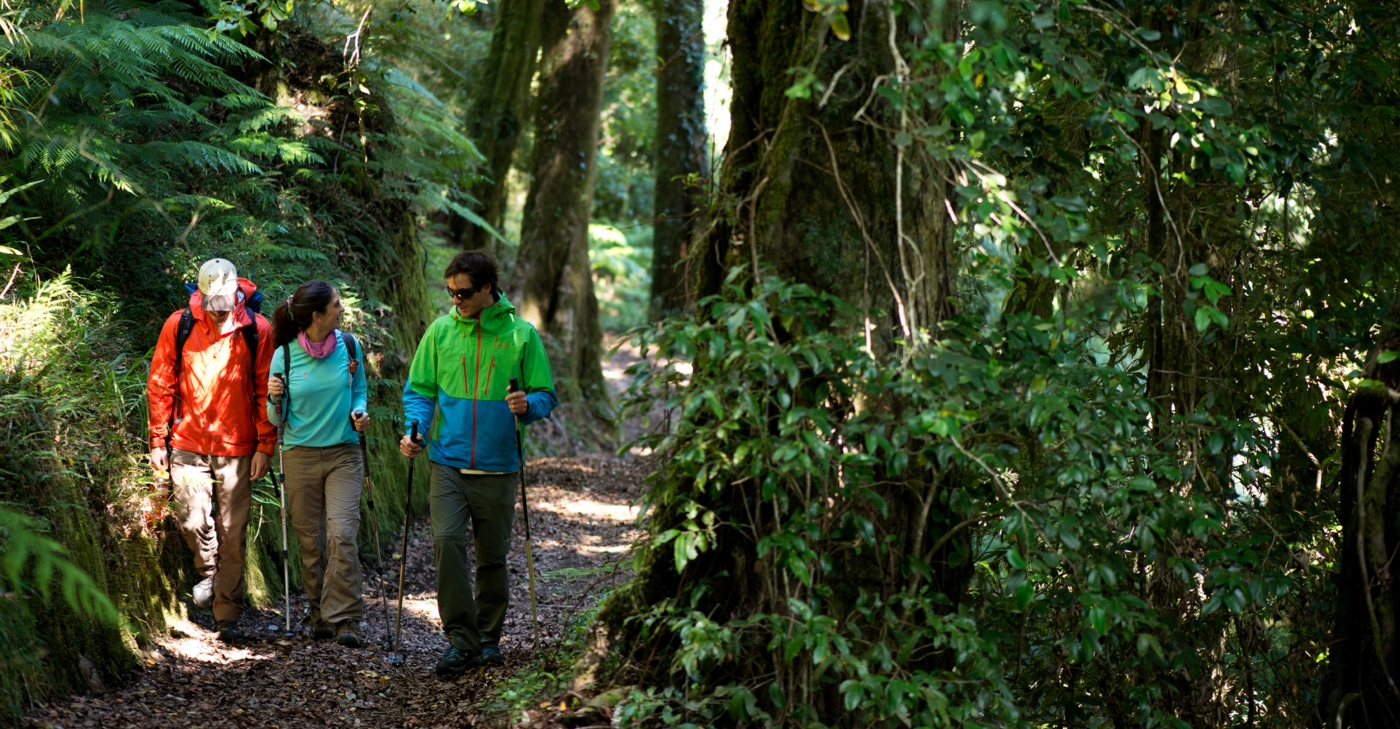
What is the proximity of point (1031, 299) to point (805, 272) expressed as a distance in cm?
191

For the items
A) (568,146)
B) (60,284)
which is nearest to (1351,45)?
(60,284)

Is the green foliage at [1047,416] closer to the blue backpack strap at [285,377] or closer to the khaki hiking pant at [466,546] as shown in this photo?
the khaki hiking pant at [466,546]

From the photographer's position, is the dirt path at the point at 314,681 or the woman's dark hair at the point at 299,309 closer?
the dirt path at the point at 314,681

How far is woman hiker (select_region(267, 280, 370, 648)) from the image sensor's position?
6.61m

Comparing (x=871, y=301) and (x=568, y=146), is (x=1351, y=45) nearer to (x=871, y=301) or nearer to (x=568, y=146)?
(x=871, y=301)

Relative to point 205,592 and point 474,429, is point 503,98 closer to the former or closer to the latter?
point 474,429

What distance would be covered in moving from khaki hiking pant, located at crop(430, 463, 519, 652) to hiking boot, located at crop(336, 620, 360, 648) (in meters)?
0.94

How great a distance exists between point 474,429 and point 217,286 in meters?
1.83

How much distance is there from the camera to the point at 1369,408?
4.34 meters

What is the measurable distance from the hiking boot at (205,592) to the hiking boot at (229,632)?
6.1 inches

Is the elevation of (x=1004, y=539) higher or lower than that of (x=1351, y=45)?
lower

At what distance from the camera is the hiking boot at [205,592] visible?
6.27 meters

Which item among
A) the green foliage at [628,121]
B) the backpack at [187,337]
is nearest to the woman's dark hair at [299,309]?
the backpack at [187,337]

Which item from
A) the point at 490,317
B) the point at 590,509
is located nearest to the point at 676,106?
the point at 590,509
